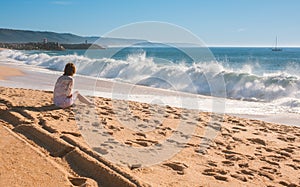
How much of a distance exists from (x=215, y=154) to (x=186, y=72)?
13.4 m

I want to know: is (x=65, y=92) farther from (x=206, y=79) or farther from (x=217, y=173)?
(x=206, y=79)

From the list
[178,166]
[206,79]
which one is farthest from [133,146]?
[206,79]

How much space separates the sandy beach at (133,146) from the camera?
342cm

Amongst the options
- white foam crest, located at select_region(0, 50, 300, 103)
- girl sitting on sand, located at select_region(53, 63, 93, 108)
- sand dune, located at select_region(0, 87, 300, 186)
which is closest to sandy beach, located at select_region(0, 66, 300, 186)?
sand dune, located at select_region(0, 87, 300, 186)

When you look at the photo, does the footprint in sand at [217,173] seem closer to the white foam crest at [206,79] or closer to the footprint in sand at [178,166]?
the footprint in sand at [178,166]

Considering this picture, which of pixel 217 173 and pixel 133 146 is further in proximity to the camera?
pixel 133 146

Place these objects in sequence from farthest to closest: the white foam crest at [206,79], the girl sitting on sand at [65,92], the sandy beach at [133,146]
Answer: the white foam crest at [206,79] < the girl sitting on sand at [65,92] < the sandy beach at [133,146]

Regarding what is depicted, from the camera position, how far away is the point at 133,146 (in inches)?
176

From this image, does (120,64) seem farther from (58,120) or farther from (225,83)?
(58,120)

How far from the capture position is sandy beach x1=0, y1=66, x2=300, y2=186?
135 inches

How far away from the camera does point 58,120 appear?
5.50m

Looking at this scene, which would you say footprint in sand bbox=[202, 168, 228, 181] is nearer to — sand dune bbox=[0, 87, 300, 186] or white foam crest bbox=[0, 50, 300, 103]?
sand dune bbox=[0, 87, 300, 186]

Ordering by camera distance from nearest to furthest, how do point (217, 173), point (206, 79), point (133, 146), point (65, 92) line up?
point (217, 173) → point (133, 146) → point (65, 92) → point (206, 79)

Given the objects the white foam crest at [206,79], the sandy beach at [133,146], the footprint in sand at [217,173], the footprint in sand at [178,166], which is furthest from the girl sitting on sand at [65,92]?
the white foam crest at [206,79]
